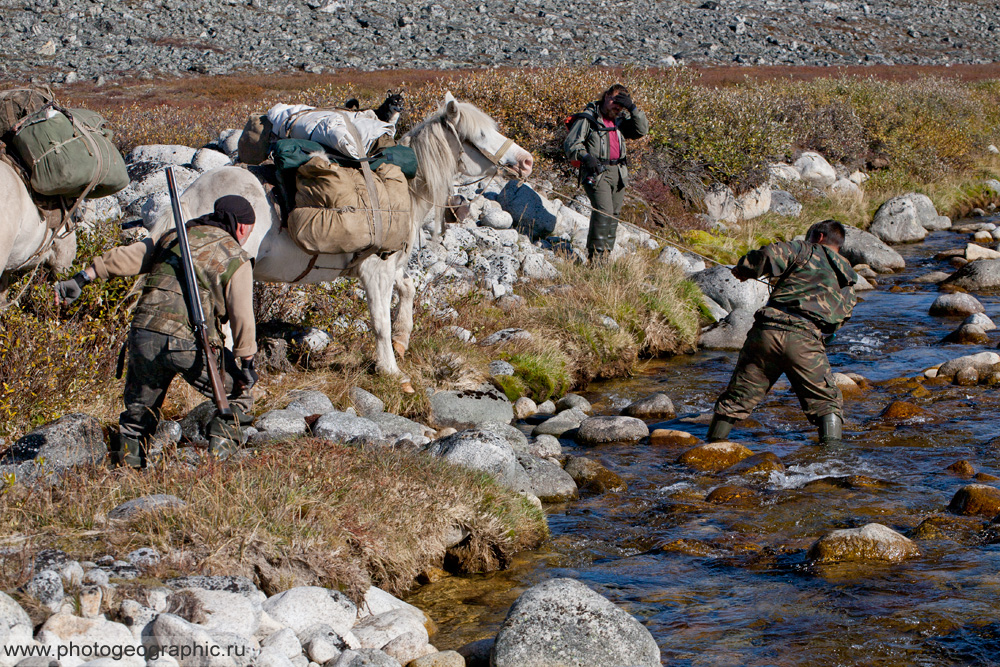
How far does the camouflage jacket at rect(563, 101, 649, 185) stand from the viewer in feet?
36.3

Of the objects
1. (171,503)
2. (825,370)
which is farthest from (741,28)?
(171,503)

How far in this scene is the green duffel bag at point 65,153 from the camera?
5711 mm

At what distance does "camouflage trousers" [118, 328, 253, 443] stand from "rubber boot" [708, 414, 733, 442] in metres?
3.92

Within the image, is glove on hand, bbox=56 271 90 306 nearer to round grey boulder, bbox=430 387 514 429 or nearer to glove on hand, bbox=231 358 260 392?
glove on hand, bbox=231 358 260 392

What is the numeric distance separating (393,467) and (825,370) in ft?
11.8

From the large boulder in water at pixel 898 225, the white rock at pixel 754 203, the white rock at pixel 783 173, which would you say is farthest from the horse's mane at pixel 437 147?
the large boulder in water at pixel 898 225

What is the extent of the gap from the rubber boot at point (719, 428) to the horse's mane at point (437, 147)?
9.58 ft

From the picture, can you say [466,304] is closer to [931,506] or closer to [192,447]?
[192,447]

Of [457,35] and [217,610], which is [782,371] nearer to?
[217,610]

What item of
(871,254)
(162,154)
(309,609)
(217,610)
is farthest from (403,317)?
(871,254)

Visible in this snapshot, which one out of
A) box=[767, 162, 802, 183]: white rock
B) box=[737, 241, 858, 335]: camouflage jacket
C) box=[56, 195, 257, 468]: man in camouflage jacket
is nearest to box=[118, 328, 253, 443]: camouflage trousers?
box=[56, 195, 257, 468]: man in camouflage jacket

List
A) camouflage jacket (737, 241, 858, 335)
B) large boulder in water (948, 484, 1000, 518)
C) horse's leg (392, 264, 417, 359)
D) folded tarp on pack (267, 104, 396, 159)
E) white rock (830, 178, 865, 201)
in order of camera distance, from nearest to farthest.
→ 1. large boulder in water (948, 484, 1000, 518)
2. folded tarp on pack (267, 104, 396, 159)
3. camouflage jacket (737, 241, 858, 335)
4. horse's leg (392, 264, 417, 359)
5. white rock (830, 178, 865, 201)

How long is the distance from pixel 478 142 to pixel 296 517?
13.0 ft

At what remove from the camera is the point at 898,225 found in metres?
16.1
